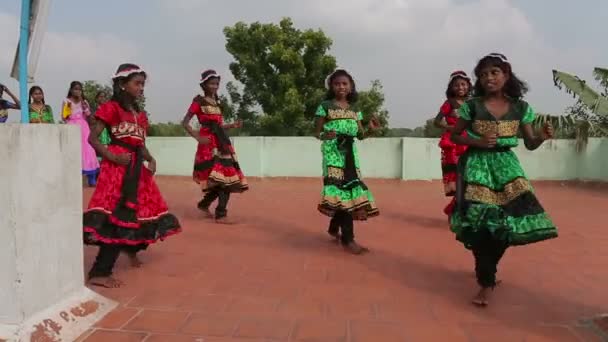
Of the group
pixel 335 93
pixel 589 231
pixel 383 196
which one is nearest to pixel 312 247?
pixel 335 93

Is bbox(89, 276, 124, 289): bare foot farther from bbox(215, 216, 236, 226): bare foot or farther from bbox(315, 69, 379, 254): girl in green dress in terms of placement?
bbox(215, 216, 236, 226): bare foot

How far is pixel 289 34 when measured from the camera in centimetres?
1552

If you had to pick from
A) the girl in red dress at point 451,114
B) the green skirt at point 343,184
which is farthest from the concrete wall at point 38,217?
the girl in red dress at point 451,114

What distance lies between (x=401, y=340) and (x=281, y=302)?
2.90ft

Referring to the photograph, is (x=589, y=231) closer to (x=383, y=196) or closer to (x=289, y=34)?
(x=383, y=196)

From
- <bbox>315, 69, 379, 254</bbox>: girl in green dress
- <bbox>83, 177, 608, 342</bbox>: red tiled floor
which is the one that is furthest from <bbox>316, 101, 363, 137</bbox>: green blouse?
<bbox>83, 177, 608, 342</bbox>: red tiled floor

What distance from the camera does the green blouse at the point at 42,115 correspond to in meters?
8.41

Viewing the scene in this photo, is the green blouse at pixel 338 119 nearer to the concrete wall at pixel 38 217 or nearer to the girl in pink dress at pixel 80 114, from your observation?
the concrete wall at pixel 38 217

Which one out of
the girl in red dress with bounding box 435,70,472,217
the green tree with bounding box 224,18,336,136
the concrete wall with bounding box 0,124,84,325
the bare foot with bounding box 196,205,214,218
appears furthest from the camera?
the green tree with bounding box 224,18,336,136

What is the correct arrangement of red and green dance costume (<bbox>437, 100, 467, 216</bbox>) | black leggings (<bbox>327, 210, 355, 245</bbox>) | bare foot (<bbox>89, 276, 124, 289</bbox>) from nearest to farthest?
bare foot (<bbox>89, 276, 124, 289</bbox>) < black leggings (<bbox>327, 210, 355, 245</bbox>) < red and green dance costume (<bbox>437, 100, 467, 216</bbox>)

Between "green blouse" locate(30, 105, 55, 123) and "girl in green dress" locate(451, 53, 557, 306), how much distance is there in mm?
7458

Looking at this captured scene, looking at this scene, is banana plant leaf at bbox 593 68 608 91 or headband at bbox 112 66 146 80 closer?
headband at bbox 112 66 146 80

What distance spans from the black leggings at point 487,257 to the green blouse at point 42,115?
7.60 metres

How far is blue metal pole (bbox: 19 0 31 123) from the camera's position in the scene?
9.29 ft
